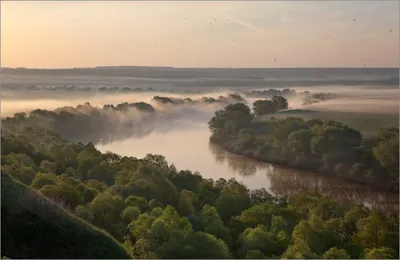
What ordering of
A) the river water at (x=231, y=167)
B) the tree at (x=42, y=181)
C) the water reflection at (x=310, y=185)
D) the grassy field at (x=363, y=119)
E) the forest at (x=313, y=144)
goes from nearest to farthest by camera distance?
the tree at (x=42, y=181)
the water reflection at (x=310, y=185)
the river water at (x=231, y=167)
the forest at (x=313, y=144)
the grassy field at (x=363, y=119)

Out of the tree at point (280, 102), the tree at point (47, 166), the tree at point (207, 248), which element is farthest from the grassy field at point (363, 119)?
the tree at point (207, 248)

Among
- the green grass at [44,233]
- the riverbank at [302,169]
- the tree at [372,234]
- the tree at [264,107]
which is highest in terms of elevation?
the green grass at [44,233]

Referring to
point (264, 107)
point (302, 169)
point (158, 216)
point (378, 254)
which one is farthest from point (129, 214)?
point (264, 107)

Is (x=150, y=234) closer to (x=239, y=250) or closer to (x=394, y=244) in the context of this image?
(x=239, y=250)

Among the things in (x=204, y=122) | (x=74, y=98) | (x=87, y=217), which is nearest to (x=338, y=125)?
(x=204, y=122)

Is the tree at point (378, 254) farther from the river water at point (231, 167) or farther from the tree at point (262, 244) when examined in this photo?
the river water at point (231, 167)

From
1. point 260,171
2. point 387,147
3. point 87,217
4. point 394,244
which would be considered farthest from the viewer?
point 260,171
